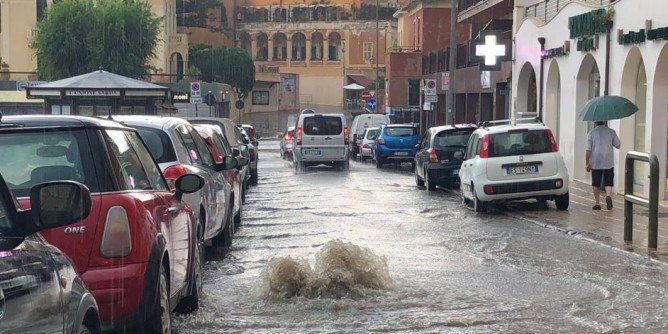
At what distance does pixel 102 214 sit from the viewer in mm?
6246

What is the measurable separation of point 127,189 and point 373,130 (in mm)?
36861

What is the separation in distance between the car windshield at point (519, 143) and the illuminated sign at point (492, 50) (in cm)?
1610

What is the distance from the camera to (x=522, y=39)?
32.3m

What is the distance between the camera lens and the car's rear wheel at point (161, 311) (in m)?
6.62

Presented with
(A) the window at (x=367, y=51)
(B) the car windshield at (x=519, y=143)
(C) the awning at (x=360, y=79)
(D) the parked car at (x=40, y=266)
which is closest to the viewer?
(D) the parked car at (x=40, y=266)

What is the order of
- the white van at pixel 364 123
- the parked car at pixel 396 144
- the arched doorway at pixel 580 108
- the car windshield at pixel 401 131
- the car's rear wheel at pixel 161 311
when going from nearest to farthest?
the car's rear wheel at pixel 161 311 → the arched doorway at pixel 580 108 → the parked car at pixel 396 144 → the car windshield at pixel 401 131 → the white van at pixel 364 123

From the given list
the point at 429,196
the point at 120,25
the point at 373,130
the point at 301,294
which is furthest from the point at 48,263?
the point at 120,25

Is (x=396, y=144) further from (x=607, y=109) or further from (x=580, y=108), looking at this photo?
(x=607, y=109)

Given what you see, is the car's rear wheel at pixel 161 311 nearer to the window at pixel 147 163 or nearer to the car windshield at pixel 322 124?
the window at pixel 147 163

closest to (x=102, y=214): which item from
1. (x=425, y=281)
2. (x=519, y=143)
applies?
(x=425, y=281)

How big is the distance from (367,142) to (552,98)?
14310 millimetres

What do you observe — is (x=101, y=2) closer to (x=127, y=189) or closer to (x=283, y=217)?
(x=283, y=217)

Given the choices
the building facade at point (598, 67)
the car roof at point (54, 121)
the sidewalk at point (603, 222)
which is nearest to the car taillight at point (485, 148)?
the sidewalk at point (603, 222)

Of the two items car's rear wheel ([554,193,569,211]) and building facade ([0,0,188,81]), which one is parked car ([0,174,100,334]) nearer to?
car's rear wheel ([554,193,569,211])
